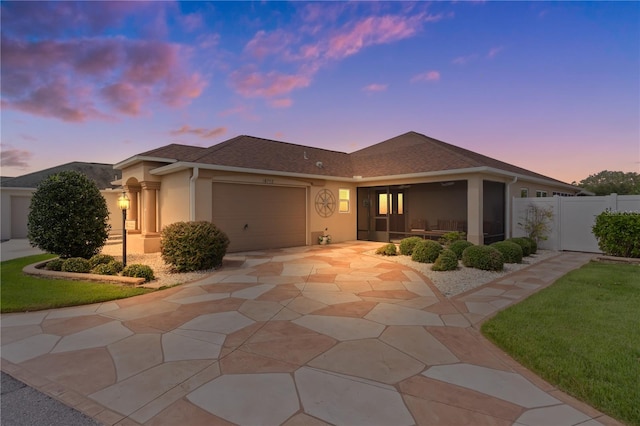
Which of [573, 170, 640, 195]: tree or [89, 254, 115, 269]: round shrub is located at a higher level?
[573, 170, 640, 195]: tree

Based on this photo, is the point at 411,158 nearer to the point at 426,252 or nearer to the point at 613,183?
the point at 426,252

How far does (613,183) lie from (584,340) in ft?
143

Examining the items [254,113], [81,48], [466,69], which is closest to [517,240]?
[466,69]

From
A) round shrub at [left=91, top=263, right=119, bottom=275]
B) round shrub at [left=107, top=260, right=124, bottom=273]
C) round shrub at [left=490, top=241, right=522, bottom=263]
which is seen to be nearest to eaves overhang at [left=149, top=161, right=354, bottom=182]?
round shrub at [left=107, top=260, right=124, bottom=273]

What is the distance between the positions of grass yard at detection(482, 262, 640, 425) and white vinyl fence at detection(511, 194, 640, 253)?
625cm

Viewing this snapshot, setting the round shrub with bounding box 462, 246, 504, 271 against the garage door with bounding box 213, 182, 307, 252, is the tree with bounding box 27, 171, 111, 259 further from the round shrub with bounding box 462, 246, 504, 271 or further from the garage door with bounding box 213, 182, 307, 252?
the round shrub with bounding box 462, 246, 504, 271

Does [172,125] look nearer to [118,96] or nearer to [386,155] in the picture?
[118,96]

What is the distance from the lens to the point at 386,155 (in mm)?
16641

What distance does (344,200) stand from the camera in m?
15.4

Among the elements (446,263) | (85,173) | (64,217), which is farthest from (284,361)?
(85,173)

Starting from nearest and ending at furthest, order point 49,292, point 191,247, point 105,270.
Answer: point 49,292 < point 105,270 < point 191,247

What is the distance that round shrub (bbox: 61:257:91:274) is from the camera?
807cm

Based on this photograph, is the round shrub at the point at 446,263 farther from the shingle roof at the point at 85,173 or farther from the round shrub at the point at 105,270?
the shingle roof at the point at 85,173

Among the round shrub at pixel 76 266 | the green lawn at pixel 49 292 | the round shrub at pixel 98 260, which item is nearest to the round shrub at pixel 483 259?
the green lawn at pixel 49 292
